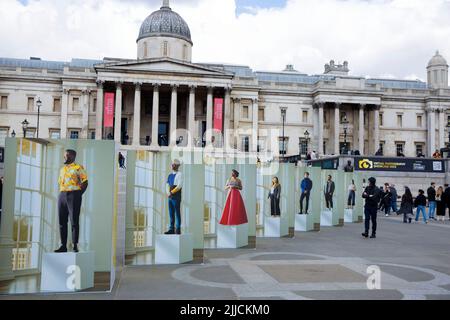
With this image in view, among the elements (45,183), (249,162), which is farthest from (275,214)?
(45,183)

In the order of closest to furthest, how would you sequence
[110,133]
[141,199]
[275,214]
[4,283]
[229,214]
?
[4,283] → [141,199] → [229,214] → [275,214] → [110,133]

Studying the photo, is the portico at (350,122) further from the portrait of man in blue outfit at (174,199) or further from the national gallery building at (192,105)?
the portrait of man in blue outfit at (174,199)

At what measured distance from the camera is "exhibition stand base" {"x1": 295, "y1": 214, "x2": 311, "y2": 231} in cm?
1933

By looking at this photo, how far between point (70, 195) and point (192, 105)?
166ft


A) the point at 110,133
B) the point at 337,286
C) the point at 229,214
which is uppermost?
the point at 110,133

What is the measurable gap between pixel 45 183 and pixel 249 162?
735 cm

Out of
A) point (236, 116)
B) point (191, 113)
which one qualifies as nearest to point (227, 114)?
point (236, 116)

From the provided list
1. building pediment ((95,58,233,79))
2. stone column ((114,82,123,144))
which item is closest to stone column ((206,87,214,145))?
building pediment ((95,58,233,79))

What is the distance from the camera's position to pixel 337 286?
8.93m

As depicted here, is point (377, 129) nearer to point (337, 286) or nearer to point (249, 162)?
point (249, 162)

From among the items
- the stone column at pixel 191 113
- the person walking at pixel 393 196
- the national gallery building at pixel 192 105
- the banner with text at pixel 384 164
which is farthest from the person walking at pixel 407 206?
the stone column at pixel 191 113

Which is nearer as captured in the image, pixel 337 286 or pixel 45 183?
pixel 45 183

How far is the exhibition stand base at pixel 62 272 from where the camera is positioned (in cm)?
817
